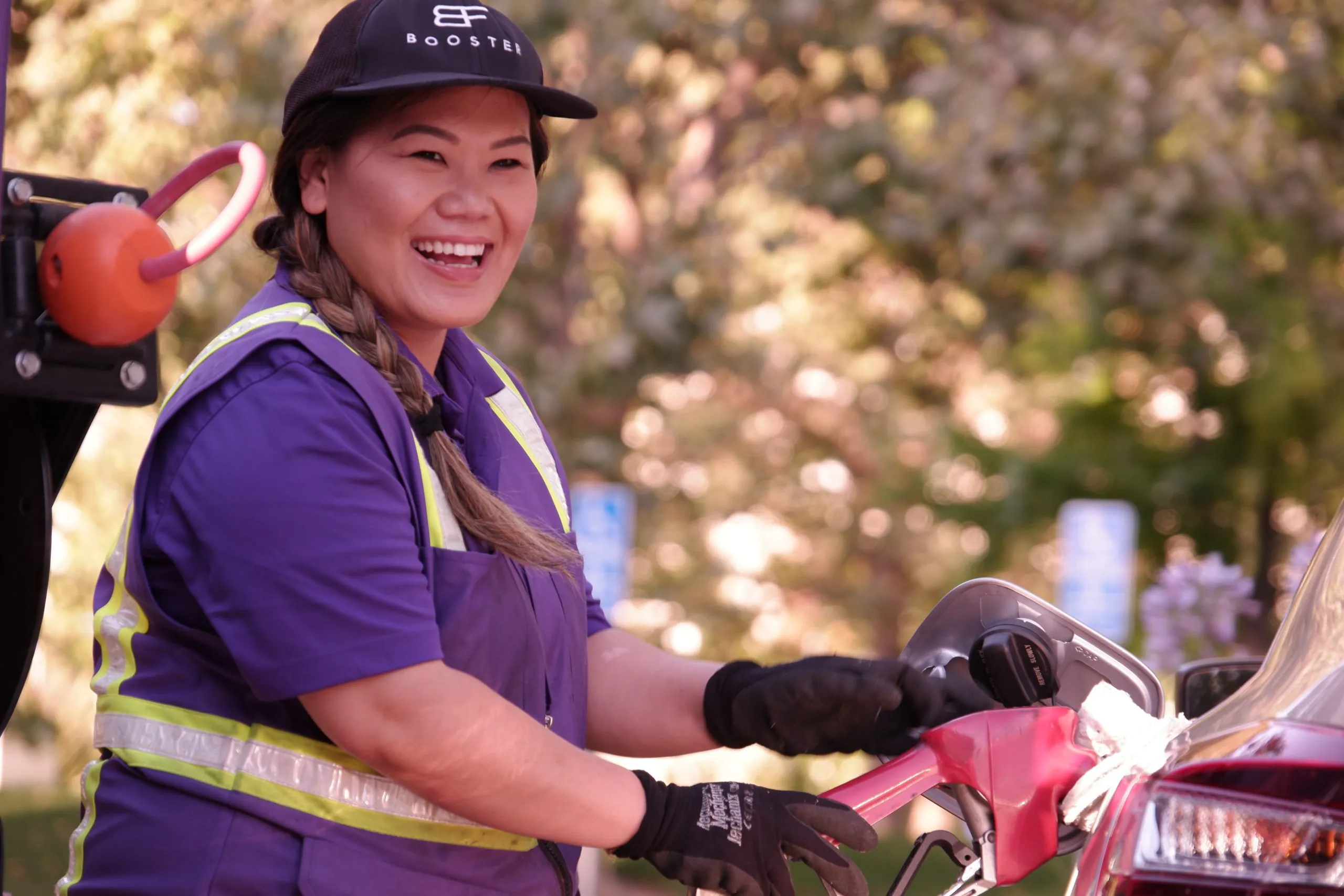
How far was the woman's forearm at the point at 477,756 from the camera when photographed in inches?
74.0

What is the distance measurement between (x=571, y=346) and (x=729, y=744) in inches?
340

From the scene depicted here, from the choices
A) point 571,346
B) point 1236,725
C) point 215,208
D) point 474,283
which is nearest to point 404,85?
point 474,283

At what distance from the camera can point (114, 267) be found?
1894mm

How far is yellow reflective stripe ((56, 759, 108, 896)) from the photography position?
6.71 ft

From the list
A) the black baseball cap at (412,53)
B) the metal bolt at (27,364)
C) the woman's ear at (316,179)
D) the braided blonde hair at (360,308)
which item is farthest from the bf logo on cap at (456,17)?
the metal bolt at (27,364)

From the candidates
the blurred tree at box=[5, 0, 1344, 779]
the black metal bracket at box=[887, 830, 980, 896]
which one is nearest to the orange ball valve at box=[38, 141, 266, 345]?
the black metal bracket at box=[887, 830, 980, 896]

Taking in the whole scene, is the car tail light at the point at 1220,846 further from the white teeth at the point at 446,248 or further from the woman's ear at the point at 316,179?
the woman's ear at the point at 316,179

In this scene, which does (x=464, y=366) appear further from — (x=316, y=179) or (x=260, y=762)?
(x=260, y=762)

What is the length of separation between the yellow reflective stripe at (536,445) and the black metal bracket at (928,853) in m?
0.64

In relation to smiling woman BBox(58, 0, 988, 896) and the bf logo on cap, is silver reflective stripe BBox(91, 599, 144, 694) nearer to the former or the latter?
smiling woman BBox(58, 0, 988, 896)

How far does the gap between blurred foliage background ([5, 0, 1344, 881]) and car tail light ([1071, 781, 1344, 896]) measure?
7.28 m

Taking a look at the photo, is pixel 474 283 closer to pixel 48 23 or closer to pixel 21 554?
pixel 21 554

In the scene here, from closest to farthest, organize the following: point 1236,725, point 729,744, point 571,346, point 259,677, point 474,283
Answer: point 1236,725
point 259,677
point 474,283
point 729,744
point 571,346

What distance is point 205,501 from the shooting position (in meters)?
1.88
